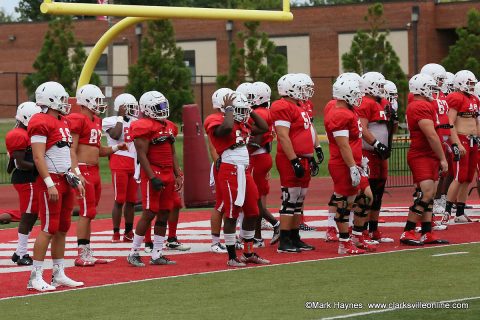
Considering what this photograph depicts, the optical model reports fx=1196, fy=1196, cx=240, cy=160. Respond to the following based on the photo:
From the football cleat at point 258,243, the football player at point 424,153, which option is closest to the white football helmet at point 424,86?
the football player at point 424,153

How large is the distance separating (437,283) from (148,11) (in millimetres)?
4930

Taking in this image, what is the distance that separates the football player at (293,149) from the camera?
43.1ft

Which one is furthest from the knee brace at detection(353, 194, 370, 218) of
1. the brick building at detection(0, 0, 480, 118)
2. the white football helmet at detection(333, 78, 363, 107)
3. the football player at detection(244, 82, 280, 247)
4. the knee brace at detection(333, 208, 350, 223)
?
the brick building at detection(0, 0, 480, 118)

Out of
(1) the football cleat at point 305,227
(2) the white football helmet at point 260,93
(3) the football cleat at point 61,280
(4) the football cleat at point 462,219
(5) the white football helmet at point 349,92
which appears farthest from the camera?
(4) the football cleat at point 462,219

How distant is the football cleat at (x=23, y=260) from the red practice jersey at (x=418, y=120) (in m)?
4.45

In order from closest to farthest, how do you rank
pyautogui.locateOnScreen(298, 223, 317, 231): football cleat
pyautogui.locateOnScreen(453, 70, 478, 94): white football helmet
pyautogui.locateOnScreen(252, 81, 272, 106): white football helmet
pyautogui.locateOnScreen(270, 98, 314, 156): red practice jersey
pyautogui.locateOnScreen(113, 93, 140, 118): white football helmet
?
pyautogui.locateOnScreen(270, 98, 314, 156): red practice jersey → pyautogui.locateOnScreen(252, 81, 272, 106): white football helmet → pyautogui.locateOnScreen(113, 93, 140, 118): white football helmet → pyautogui.locateOnScreen(298, 223, 317, 231): football cleat → pyautogui.locateOnScreen(453, 70, 478, 94): white football helmet

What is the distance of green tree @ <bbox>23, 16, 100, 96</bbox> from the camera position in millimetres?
35219

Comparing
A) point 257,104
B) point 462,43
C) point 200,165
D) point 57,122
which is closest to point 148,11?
point 257,104

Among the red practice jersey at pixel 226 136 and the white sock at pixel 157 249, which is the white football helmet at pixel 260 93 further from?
the white sock at pixel 157 249

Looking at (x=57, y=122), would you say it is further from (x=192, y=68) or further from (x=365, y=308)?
(x=192, y=68)

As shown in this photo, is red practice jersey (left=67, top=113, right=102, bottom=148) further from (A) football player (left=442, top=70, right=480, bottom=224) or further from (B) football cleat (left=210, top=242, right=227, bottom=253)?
(A) football player (left=442, top=70, right=480, bottom=224)

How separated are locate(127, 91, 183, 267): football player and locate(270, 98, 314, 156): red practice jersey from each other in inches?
49.2

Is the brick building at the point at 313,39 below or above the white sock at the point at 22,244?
above

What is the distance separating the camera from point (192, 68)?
43.9 meters
